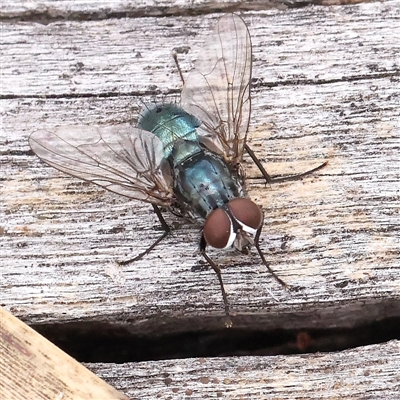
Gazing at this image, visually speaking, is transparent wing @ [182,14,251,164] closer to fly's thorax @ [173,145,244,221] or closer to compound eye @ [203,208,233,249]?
fly's thorax @ [173,145,244,221]

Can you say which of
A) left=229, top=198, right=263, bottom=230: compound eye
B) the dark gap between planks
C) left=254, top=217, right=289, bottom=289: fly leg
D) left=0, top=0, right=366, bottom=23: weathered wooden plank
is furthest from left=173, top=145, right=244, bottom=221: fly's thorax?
left=0, top=0, right=366, bottom=23: weathered wooden plank

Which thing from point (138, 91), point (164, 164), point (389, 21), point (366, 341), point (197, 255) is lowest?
point (366, 341)

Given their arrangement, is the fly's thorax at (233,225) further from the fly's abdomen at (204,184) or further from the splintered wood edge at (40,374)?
the splintered wood edge at (40,374)

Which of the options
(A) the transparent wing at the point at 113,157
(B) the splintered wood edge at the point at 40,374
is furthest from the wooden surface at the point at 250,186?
(B) the splintered wood edge at the point at 40,374

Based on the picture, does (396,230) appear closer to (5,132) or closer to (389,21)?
(389,21)

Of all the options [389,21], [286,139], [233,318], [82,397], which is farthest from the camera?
[389,21]

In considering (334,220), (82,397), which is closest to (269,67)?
(334,220)

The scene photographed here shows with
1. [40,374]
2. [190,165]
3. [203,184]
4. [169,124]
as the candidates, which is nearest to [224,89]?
[169,124]
